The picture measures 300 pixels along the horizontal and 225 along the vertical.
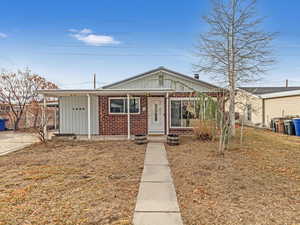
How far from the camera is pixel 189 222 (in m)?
2.81

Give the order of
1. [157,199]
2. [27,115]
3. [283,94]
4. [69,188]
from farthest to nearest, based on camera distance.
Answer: [27,115] < [283,94] < [69,188] < [157,199]

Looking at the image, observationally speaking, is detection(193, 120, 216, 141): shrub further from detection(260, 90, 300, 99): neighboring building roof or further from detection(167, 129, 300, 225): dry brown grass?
detection(260, 90, 300, 99): neighboring building roof

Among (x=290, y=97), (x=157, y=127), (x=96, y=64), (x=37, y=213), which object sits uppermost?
(x=96, y=64)

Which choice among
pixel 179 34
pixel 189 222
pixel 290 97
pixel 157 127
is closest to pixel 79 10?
pixel 179 34

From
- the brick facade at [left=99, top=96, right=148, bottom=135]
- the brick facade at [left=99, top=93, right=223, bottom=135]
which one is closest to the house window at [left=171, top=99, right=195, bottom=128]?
the brick facade at [left=99, top=93, right=223, bottom=135]

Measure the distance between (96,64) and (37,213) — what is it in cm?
2232

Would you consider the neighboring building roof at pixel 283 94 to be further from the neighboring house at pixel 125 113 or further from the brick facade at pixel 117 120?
the brick facade at pixel 117 120

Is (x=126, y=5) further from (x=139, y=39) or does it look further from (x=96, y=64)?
(x=96, y=64)

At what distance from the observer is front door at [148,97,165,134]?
12125mm

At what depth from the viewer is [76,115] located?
1202 centimetres

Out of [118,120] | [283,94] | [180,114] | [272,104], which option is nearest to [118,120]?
[118,120]

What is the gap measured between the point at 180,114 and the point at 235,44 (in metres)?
4.95

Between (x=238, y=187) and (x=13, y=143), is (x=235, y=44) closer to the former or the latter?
(x=238, y=187)

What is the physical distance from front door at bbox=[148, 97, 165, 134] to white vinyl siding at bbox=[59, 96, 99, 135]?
10.8 ft
